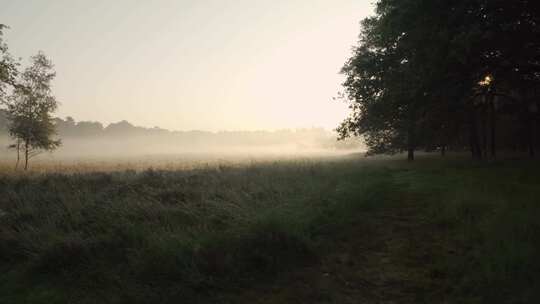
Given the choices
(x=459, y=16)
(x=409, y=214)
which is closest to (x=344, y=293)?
(x=409, y=214)

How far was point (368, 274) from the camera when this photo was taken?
18.4 ft

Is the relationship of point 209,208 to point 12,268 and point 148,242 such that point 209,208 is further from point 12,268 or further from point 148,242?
point 12,268

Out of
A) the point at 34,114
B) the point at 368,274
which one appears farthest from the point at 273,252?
the point at 34,114

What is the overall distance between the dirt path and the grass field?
2 centimetres

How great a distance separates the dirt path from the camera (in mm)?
4828

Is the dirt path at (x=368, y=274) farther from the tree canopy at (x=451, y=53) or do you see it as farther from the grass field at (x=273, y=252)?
the tree canopy at (x=451, y=53)

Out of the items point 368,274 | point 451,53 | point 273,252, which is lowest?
point 368,274

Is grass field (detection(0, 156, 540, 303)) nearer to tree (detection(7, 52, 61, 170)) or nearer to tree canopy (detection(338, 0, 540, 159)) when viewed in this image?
tree canopy (detection(338, 0, 540, 159))

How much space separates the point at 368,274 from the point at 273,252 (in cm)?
163

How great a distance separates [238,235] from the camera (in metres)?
6.62

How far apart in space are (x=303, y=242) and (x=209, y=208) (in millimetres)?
3075

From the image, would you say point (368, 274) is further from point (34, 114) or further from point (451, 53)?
point (34, 114)

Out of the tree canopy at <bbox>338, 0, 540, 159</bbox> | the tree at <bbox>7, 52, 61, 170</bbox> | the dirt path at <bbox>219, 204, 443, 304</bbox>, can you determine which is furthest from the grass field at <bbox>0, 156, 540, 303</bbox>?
the tree at <bbox>7, 52, 61, 170</bbox>

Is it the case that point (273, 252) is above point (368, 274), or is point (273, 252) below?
above
